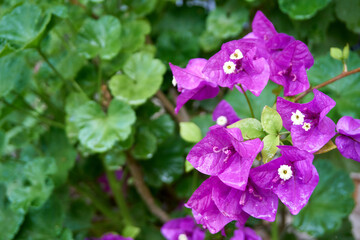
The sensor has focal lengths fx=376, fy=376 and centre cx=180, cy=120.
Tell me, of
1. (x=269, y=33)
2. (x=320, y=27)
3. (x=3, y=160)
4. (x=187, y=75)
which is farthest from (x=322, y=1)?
(x=3, y=160)

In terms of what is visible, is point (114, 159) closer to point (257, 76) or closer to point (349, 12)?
point (257, 76)

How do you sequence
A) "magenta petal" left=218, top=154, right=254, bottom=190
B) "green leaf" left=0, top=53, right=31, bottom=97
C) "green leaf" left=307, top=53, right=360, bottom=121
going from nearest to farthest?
"magenta petal" left=218, top=154, right=254, bottom=190
"green leaf" left=307, top=53, right=360, bottom=121
"green leaf" left=0, top=53, right=31, bottom=97

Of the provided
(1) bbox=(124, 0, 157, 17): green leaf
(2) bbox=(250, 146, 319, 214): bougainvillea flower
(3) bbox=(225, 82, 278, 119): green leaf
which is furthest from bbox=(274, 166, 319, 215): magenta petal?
(1) bbox=(124, 0, 157, 17): green leaf

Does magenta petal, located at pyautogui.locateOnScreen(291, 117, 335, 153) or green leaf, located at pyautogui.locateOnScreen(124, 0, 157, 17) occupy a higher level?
magenta petal, located at pyautogui.locateOnScreen(291, 117, 335, 153)

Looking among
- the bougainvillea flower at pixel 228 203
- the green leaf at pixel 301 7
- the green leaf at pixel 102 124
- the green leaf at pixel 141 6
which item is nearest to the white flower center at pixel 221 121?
the bougainvillea flower at pixel 228 203

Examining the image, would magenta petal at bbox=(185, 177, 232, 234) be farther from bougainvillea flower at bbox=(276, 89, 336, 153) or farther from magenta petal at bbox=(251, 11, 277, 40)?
magenta petal at bbox=(251, 11, 277, 40)

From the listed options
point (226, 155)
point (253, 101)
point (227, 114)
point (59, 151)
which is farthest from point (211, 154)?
point (59, 151)
